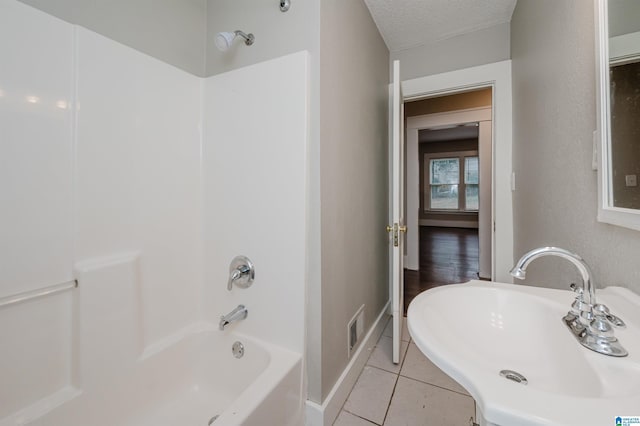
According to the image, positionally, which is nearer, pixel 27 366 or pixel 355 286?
pixel 27 366

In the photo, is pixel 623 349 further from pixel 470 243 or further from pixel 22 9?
pixel 470 243

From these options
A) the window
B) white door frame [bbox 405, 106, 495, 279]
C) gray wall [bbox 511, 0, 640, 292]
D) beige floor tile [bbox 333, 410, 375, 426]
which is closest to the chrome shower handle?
beige floor tile [bbox 333, 410, 375, 426]

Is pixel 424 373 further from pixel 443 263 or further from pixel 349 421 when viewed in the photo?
pixel 443 263

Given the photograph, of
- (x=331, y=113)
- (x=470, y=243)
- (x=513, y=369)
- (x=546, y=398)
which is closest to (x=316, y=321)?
(x=513, y=369)

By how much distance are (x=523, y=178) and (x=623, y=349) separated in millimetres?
1311

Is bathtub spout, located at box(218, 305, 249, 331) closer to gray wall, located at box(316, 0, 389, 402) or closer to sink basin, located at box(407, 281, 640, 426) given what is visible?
gray wall, located at box(316, 0, 389, 402)

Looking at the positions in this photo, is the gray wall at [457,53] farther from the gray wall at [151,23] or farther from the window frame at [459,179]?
the window frame at [459,179]

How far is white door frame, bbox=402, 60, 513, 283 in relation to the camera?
6.04ft

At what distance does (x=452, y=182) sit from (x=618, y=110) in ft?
24.3

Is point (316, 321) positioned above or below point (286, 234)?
below

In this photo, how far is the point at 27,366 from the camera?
2.87 feet

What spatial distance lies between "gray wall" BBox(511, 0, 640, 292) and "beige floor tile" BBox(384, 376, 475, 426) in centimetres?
79

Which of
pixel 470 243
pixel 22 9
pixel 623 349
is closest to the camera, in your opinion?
pixel 623 349

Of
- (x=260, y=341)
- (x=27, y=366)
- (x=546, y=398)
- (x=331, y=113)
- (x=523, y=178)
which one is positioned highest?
(x=331, y=113)
